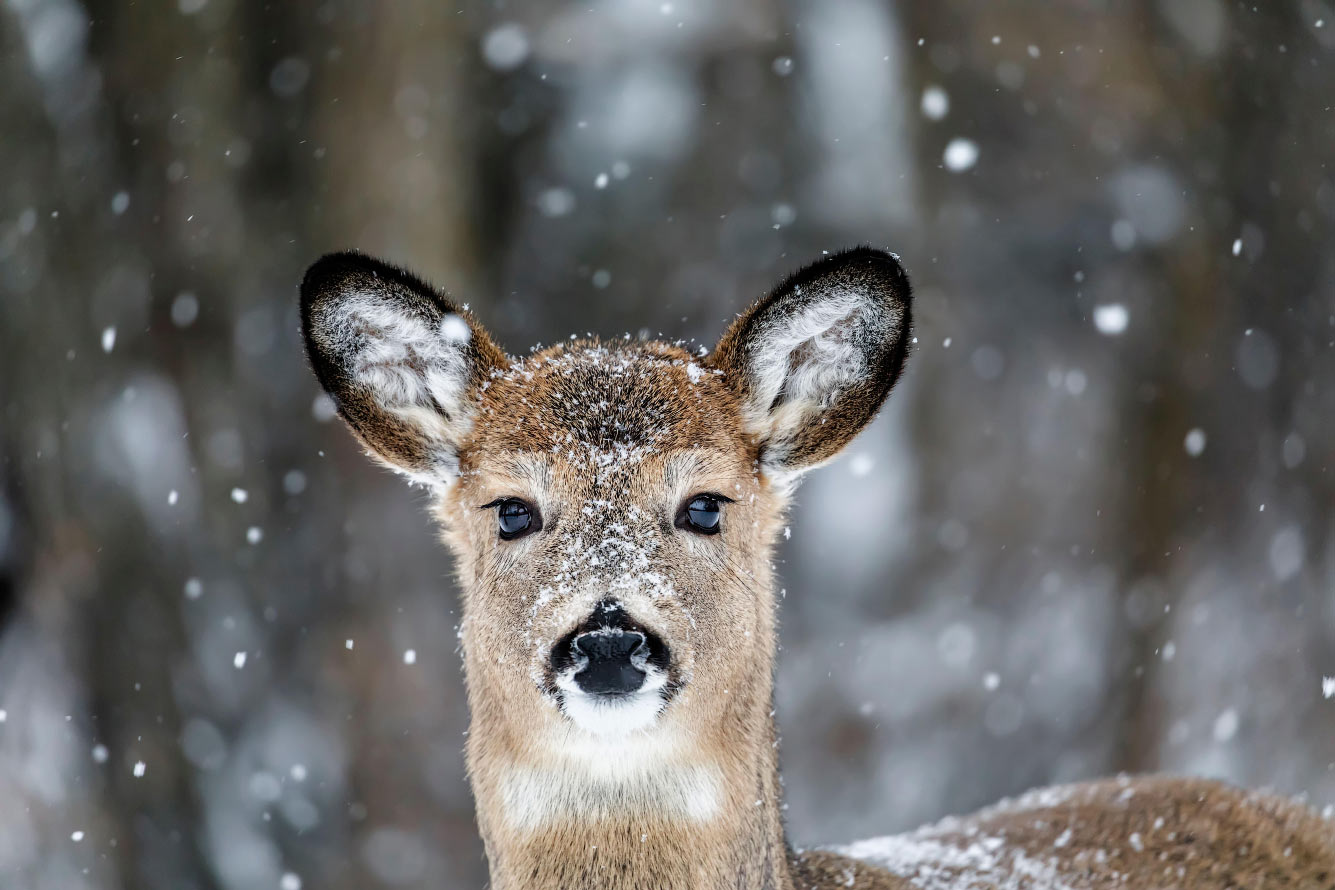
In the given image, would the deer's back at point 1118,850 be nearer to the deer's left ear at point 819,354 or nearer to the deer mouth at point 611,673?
the deer mouth at point 611,673

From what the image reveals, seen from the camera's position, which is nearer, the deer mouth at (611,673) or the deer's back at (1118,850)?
the deer mouth at (611,673)

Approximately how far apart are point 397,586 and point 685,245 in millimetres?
2600

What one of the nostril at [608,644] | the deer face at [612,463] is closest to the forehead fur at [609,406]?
the deer face at [612,463]

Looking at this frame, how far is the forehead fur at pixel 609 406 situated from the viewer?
128 inches

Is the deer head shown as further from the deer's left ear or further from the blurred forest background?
the blurred forest background

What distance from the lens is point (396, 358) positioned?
3531mm

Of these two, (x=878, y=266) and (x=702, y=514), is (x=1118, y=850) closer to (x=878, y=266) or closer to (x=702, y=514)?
(x=702, y=514)

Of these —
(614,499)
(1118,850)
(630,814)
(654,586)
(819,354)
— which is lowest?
(630,814)

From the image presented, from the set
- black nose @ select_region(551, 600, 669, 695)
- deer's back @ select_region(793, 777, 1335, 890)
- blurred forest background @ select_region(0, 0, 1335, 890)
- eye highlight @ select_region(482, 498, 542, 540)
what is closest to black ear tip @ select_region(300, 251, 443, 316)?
eye highlight @ select_region(482, 498, 542, 540)

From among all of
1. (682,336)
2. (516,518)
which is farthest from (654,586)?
(682,336)

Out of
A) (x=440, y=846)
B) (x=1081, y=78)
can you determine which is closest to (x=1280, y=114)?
(x=1081, y=78)

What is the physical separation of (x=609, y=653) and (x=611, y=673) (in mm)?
40

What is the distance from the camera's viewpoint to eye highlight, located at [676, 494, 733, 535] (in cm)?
325

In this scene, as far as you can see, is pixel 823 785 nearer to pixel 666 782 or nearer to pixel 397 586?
pixel 397 586
